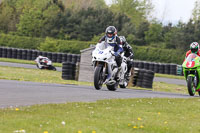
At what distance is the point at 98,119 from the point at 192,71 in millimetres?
8052

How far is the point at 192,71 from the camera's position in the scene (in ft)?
48.3

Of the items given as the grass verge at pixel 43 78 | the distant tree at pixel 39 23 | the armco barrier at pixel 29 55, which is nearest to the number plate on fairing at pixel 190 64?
the grass verge at pixel 43 78

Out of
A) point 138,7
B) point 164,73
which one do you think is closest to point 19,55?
point 164,73

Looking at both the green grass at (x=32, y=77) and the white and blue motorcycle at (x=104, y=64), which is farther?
the green grass at (x=32, y=77)

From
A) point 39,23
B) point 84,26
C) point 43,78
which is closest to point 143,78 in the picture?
point 43,78

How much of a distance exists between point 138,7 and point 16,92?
70317mm

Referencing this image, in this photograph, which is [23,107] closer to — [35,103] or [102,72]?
[35,103]

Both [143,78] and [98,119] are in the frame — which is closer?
[98,119]

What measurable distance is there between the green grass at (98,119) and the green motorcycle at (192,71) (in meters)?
4.82

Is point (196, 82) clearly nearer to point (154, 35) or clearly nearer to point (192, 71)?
point (192, 71)

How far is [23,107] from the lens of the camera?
8.02 meters

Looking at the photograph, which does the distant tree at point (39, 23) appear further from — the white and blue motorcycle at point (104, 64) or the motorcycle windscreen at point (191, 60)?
the white and blue motorcycle at point (104, 64)

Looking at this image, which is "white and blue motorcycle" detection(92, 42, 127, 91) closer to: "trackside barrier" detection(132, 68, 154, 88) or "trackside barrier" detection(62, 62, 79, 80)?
"trackside barrier" detection(132, 68, 154, 88)

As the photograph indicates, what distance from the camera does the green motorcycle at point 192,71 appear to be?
14413mm
